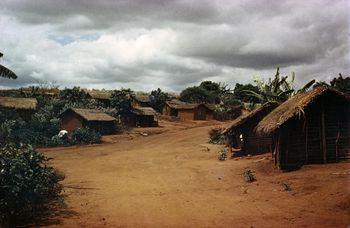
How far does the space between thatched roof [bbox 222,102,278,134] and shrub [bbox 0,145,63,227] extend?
12.1 m

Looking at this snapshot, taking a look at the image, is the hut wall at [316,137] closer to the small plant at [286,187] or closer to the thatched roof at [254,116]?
the small plant at [286,187]

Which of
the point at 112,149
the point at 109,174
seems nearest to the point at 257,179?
the point at 109,174

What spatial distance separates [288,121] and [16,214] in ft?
37.0

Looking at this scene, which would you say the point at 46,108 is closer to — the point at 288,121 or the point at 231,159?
the point at 231,159

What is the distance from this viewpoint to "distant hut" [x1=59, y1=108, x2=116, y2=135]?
36656 millimetres

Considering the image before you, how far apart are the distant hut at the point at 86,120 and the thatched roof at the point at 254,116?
1661cm

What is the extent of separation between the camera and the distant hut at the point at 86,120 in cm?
3666

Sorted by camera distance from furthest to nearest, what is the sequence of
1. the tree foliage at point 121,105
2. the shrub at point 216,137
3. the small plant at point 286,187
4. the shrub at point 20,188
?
the tree foliage at point 121,105, the shrub at point 216,137, the small plant at point 286,187, the shrub at point 20,188

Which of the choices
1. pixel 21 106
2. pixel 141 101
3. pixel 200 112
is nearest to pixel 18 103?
pixel 21 106

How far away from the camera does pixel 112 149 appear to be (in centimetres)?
2991

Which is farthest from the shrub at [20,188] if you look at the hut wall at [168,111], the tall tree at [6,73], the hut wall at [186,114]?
the hut wall at [168,111]

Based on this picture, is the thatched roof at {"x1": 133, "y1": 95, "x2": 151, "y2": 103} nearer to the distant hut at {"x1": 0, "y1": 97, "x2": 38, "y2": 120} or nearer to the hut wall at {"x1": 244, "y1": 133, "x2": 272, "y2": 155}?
the distant hut at {"x1": 0, "y1": 97, "x2": 38, "y2": 120}

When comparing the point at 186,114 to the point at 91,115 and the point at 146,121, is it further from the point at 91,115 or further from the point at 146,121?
the point at 91,115

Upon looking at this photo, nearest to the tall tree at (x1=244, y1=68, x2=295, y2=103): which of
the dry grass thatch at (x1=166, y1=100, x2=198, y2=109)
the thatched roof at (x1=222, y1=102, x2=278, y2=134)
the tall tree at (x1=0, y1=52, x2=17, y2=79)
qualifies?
the thatched roof at (x1=222, y1=102, x2=278, y2=134)
